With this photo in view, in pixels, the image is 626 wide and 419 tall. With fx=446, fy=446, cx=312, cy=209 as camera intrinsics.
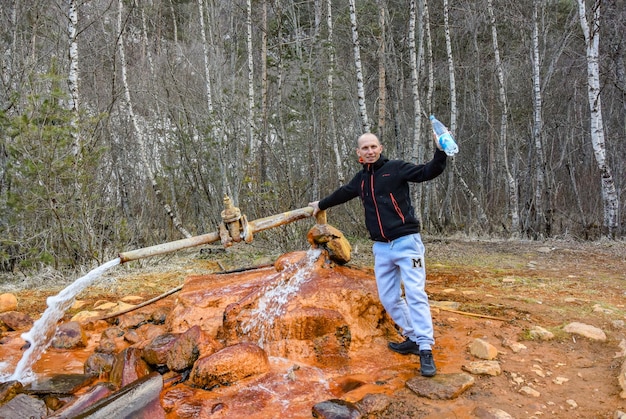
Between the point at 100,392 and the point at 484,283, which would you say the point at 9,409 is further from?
the point at 484,283

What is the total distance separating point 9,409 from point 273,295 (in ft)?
6.20

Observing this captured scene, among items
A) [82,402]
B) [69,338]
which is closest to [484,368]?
[82,402]

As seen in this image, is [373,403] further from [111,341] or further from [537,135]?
[537,135]

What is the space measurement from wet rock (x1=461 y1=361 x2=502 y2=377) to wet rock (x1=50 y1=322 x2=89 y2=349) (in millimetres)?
3162

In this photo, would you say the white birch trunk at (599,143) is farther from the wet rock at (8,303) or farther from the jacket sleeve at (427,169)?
the wet rock at (8,303)

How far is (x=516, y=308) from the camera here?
414 centimetres

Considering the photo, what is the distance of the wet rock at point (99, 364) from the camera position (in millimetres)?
3305

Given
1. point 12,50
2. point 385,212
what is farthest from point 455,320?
point 12,50

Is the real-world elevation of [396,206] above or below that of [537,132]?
below

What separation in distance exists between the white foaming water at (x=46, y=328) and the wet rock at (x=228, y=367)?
107 centimetres

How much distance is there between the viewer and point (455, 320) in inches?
154

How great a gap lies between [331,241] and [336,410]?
1.73 metres

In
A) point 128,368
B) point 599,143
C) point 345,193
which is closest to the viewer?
point 128,368

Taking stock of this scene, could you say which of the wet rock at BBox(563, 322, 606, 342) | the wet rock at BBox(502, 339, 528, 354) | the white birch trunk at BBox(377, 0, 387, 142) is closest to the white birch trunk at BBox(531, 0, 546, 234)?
the white birch trunk at BBox(377, 0, 387, 142)
